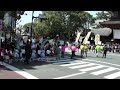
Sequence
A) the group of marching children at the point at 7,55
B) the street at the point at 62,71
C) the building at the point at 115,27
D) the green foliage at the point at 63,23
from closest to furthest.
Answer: the street at the point at 62,71
the group of marching children at the point at 7,55
the building at the point at 115,27
the green foliage at the point at 63,23

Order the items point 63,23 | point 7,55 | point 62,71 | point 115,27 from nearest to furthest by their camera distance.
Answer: point 62,71 → point 7,55 → point 115,27 → point 63,23

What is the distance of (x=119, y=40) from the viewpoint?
2142 inches

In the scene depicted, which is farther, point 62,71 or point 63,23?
point 63,23

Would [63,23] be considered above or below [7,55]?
above

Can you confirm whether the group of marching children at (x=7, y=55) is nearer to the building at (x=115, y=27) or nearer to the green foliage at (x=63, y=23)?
the building at (x=115, y=27)

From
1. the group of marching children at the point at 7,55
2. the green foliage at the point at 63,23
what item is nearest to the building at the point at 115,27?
the green foliage at the point at 63,23

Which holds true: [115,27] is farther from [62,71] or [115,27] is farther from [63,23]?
[62,71]

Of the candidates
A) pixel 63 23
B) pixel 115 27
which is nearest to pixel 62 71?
pixel 115 27

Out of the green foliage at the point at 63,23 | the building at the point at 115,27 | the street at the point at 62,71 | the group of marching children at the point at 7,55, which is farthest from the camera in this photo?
the green foliage at the point at 63,23

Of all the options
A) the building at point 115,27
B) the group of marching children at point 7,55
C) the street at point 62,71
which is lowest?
the street at point 62,71

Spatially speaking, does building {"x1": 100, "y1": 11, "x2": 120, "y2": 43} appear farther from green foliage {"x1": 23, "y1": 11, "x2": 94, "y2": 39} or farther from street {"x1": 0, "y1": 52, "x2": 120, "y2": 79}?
street {"x1": 0, "y1": 52, "x2": 120, "y2": 79}

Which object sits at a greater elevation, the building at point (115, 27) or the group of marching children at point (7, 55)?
the building at point (115, 27)
